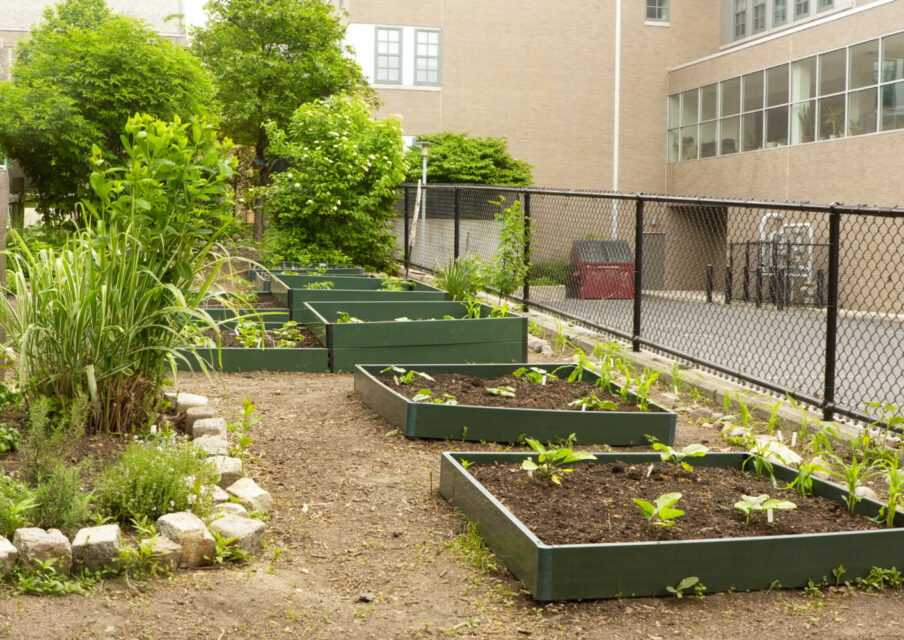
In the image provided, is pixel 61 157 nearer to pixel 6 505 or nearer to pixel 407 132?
pixel 6 505

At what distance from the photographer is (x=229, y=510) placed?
3.51 metres

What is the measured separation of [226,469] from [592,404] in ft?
7.02

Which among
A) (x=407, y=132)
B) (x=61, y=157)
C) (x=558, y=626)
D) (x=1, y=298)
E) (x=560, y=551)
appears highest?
(x=407, y=132)

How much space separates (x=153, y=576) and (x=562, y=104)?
27218mm

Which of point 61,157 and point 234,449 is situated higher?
point 61,157

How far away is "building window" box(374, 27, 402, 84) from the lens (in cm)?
2705

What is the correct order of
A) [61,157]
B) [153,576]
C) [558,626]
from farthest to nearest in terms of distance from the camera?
[61,157] → [153,576] → [558,626]

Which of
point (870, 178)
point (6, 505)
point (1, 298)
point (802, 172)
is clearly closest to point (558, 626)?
point (6, 505)

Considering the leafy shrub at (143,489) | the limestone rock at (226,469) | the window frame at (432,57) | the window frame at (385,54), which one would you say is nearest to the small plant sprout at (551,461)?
the limestone rock at (226,469)

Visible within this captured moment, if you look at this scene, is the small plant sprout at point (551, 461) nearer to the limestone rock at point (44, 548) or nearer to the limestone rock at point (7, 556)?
the limestone rock at point (44, 548)

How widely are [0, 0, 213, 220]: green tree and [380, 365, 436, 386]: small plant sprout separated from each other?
8921 millimetres

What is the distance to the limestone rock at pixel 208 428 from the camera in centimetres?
445

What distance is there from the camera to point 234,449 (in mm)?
4445

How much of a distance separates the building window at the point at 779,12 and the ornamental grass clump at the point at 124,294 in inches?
973
